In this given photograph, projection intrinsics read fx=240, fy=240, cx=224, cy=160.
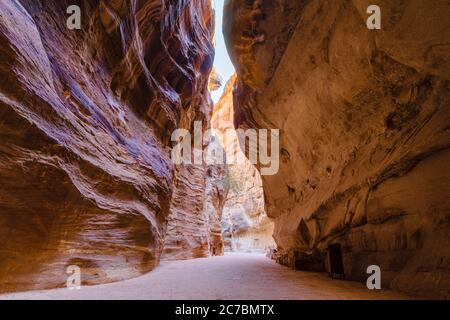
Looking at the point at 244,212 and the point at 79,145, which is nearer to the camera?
the point at 79,145

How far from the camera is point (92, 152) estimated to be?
575cm

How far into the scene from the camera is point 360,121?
19.7 ft

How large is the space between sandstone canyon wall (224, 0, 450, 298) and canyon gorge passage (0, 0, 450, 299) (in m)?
0.03

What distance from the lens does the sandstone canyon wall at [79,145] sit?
408 centimetres

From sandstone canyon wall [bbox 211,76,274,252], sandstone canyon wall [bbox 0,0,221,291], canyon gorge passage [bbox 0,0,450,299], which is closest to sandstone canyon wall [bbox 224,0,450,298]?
canyon gorge passage [bbox 0,0,450,299]

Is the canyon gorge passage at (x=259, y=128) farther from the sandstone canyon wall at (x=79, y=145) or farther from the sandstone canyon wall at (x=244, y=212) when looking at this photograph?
the sandstone canyon wall at (x=244, y=212)

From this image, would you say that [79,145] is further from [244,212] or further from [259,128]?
[244,212]

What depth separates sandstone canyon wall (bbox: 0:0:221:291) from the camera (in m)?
4.08

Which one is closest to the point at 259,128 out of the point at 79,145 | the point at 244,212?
the point at 79,145

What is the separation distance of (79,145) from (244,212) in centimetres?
3747

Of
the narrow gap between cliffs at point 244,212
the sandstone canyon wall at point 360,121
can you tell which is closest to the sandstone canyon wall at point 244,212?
the narrow gap between cliffs at point 244,212

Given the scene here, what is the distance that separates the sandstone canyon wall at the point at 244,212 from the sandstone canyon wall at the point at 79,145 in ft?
76.8
